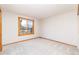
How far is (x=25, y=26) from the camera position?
5.25 m

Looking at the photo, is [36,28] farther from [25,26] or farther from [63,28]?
[63,28]

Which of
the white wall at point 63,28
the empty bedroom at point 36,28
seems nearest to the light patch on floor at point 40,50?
the empty bedroom at point 36,28

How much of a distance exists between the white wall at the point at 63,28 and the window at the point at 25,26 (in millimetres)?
1230

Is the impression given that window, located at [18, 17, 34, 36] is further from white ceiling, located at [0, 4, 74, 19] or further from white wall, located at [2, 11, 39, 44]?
white ceiling, located at [0, 4, 74, 19]

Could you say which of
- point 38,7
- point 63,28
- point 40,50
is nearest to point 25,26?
point 38,7

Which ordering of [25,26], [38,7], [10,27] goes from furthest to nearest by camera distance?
[25,26] → [10,27] → [38,7]

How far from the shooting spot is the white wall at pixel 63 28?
362 cm

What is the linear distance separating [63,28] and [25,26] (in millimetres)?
2822

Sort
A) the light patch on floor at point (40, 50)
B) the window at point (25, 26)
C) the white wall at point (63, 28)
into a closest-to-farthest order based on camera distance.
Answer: the light patch on floor at point (40, 50), the white wall at point (63, 28), the window at point (25, 26)

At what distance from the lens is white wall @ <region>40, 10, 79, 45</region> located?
3.62 metres

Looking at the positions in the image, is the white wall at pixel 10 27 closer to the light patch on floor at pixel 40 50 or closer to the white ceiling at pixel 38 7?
the white ceiling at pixel 38 7
